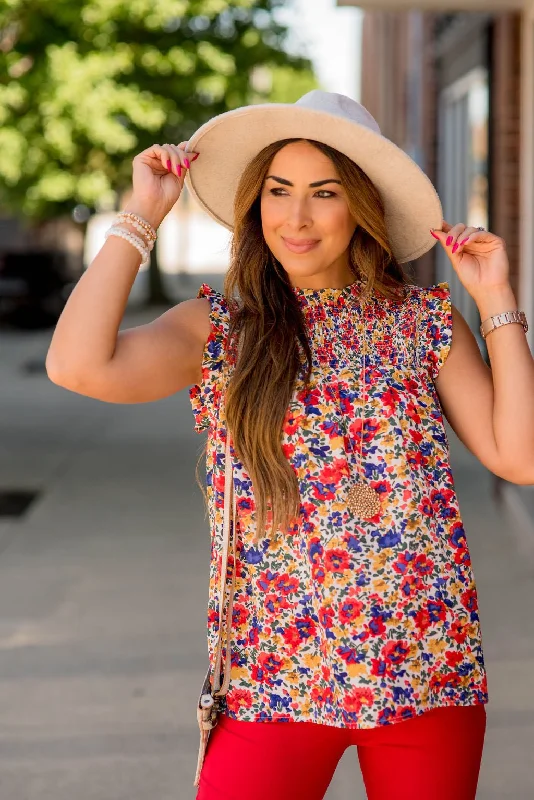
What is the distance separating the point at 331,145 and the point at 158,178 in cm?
33

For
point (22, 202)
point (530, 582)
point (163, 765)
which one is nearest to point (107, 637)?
point (163, 765)

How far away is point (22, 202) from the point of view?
68.7 feet

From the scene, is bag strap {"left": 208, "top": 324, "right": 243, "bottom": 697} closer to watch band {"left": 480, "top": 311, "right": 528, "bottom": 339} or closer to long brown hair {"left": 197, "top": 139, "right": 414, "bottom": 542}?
long brown hair {"left": 197, "top": 139, "right": 414, "bottom": 542}

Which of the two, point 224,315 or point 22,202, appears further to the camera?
point 22,202

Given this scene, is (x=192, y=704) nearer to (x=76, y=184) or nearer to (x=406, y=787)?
(x=406, y=787)

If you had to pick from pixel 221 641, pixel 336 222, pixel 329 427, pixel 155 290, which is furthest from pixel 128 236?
pixel 155 290

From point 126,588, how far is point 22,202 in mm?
15935

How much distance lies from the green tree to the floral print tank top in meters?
10.0

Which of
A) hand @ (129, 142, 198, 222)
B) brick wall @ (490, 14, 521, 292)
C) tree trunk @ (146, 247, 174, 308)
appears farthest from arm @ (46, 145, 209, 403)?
tree trunk @ (146, 247, 174, 308)

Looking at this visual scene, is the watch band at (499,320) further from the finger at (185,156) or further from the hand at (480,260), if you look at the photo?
the finger at (185,156)

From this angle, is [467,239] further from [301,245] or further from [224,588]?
[224,588]

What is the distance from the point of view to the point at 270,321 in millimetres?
2285

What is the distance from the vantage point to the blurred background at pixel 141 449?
14.0 feet

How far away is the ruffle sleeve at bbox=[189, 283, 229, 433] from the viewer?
7.43ft
